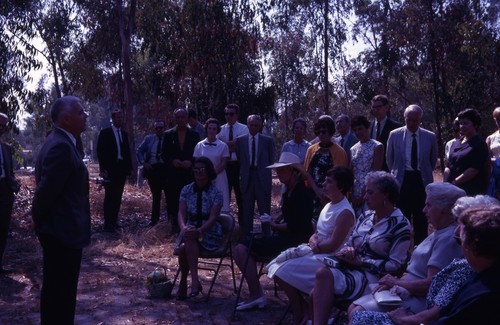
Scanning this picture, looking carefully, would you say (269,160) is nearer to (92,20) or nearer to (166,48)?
(166,48)

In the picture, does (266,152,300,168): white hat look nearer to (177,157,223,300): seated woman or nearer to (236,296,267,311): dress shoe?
(177,157,223,300): seated woman

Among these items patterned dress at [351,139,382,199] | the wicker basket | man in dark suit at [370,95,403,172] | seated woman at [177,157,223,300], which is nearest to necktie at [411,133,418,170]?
patterned dress at [351,139,382,199]

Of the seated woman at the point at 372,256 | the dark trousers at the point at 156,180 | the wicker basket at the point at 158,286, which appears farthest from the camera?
the dark trousers at the point at 156,180

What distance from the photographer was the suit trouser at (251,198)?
29.2 feet

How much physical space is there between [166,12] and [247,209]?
13879 mm

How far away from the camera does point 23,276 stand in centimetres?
801

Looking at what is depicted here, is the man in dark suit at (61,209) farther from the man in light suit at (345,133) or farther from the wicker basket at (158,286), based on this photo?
the man in light suit at (345,133)

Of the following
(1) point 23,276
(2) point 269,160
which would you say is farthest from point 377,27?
(1) point 23,276

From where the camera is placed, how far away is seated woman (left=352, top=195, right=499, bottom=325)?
3.43 metres

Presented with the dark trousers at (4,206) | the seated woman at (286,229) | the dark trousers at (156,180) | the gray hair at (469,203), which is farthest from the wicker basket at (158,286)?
the dark trousers at (156,180)

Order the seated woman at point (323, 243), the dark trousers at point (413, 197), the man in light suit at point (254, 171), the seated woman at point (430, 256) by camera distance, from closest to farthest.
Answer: the seated woman at point (430, 256) → the seated woman at point (323, 243) → the dark trousers at point (413, 197) → the man in light suit at point (254, 171)

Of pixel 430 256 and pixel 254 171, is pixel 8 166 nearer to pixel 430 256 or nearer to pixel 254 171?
pixel 254 171

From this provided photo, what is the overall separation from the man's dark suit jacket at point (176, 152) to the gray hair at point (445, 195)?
20.1 ft

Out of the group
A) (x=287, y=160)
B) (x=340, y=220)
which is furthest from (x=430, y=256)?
(x=287, y=160)
